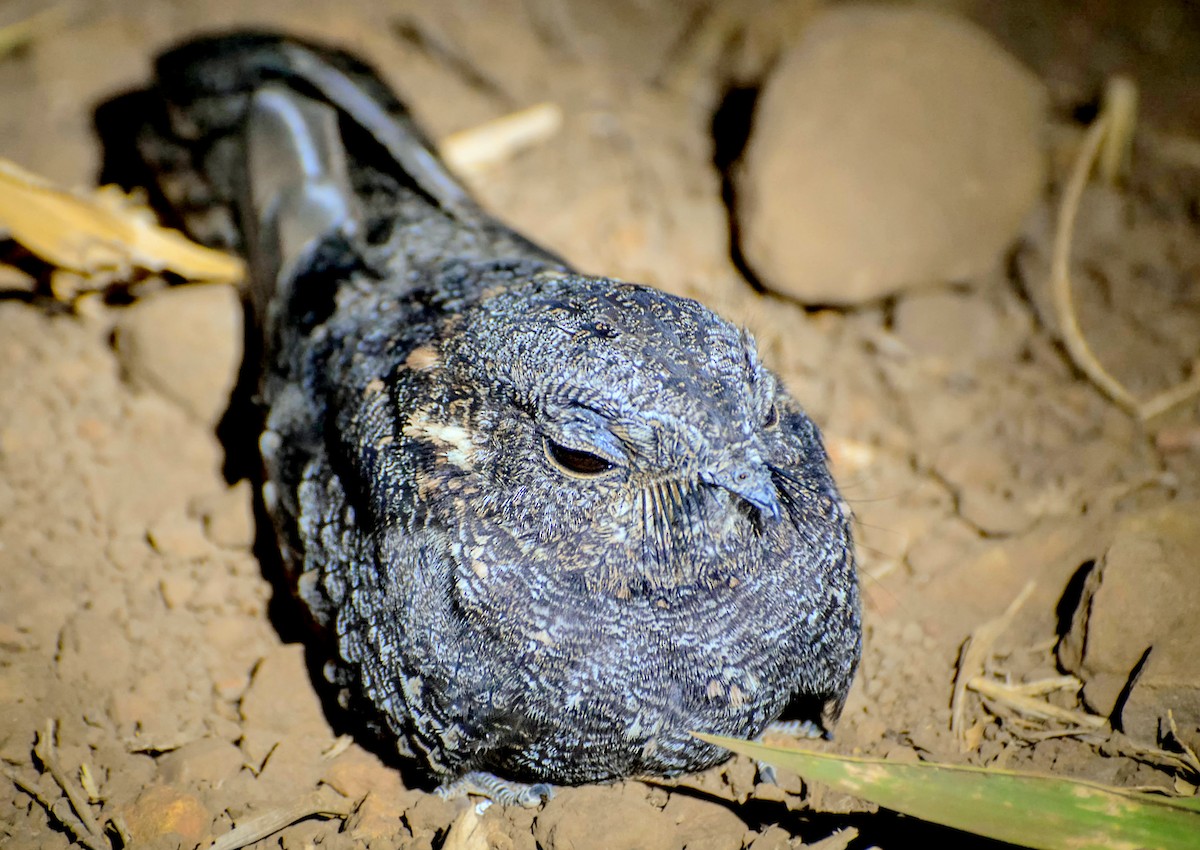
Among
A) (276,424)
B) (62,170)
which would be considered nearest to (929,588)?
(276,424)

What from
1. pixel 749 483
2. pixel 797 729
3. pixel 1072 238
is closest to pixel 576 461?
pixel 749 483

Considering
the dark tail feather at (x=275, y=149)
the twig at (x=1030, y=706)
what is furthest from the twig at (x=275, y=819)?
the twig at (x=1030, y=706)

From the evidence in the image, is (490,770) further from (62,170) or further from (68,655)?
(62,170)

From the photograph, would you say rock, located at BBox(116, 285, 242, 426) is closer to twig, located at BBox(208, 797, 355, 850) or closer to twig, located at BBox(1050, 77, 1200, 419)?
twig, located at BBox(208, 797, 355, 850)

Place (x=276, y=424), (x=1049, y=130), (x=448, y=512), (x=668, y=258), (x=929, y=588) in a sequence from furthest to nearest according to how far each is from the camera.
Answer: (x=1049, y=130) → (x=668, y=258) → (x=929, y=588) → (x=276, y=424) → (x=448, y=512)

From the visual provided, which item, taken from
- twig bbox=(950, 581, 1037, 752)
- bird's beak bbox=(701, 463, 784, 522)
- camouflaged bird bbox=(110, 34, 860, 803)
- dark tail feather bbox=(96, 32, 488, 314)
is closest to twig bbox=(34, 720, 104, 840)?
camouflaged bird bbox=(110, 34, 860, 803)

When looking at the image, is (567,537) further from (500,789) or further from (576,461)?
(500,789)
